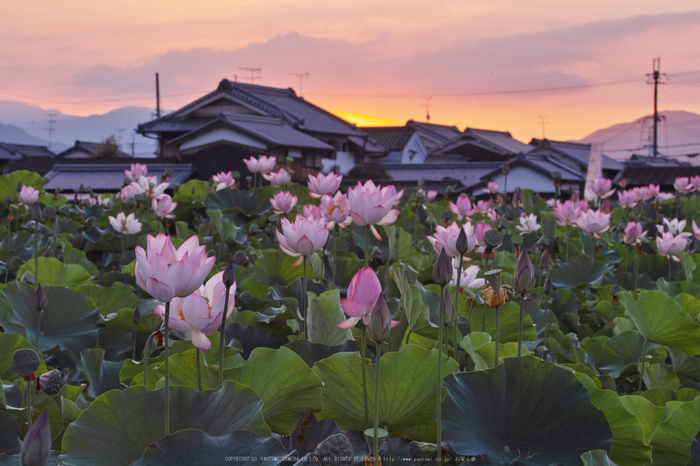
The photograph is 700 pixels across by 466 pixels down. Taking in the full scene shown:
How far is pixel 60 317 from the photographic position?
1496 mm

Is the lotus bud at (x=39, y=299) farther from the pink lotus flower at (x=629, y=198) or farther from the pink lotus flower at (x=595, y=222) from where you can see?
the pink lotus flower at (x=629, y=198)

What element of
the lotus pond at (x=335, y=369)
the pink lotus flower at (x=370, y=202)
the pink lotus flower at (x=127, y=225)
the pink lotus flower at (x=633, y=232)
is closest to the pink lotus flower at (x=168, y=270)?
the lotus pond at (x=335, y=369)

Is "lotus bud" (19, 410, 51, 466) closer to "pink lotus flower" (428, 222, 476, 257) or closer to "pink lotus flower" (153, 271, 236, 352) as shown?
"pink lotus flower" (153, 271, 236, 352)

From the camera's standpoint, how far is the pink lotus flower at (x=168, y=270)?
67 cm

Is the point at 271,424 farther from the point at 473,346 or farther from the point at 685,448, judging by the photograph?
the point at 685,448

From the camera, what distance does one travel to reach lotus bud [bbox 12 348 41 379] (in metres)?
0.74

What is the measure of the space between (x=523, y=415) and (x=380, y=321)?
0.84 ft

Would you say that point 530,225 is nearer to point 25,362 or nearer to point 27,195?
point 27,195

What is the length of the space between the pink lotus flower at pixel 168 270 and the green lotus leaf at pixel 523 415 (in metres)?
0.36

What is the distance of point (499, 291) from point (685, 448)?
13.5 inches

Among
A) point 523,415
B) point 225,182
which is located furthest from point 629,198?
point 523,415

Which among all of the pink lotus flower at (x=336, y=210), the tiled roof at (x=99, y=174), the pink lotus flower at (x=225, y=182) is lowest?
the pink lotus flower at (x=336, y=210)

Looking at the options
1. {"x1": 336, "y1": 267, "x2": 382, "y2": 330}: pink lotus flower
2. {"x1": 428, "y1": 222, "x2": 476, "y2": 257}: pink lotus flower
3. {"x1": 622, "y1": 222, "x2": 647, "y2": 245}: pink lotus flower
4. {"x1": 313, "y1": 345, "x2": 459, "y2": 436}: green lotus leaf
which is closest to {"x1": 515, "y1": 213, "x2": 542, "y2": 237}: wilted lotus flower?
{"x1": 622, "y1": 222, "x2": 647, "y2": 245}: pink lotus flower

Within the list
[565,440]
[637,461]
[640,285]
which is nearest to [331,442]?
[565,440]
